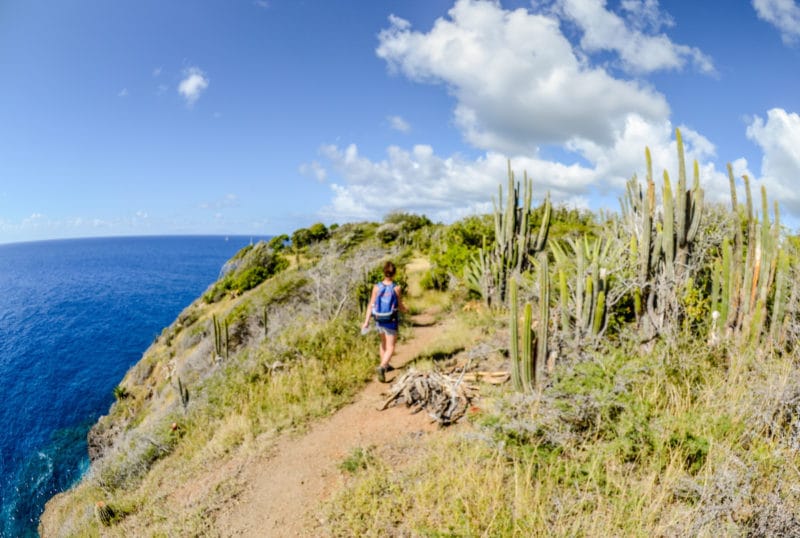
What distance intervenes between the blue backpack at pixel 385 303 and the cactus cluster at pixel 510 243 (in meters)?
4.71

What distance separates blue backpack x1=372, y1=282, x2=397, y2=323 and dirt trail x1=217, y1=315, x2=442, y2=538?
4.00 ft

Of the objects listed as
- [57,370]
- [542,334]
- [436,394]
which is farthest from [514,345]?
[57,370]

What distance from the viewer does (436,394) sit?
5.67 m

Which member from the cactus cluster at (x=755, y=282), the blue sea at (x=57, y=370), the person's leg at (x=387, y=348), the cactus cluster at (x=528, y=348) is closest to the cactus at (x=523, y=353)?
the cactus cluster at (x=528, y=348)

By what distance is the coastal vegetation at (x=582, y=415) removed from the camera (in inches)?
124

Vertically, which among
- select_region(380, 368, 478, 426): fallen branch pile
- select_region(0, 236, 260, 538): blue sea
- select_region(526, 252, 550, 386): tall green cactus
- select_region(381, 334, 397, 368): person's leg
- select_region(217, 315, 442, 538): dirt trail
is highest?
select_region(526, 252, 550, 386): tall green cactus

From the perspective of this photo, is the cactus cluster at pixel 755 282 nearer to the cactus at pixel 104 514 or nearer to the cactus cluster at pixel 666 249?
the cactus cluster at pixel 666 249

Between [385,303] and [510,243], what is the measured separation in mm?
5270

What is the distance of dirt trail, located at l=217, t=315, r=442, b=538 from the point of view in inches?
159

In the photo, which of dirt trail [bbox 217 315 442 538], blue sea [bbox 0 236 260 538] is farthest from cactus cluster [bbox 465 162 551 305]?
blue sea [bbox 0 236 260 538]

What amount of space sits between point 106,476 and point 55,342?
35104mm

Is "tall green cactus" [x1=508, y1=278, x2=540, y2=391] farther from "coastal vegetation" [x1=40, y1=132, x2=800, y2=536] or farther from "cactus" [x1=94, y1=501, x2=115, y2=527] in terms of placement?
"cactus" [x1=94, y1=501, x2=115, y2=527]

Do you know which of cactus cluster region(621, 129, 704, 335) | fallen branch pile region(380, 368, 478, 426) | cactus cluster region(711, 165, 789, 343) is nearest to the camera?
cactus cluster region(711, 165, 789, 343)

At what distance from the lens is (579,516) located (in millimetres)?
2965
